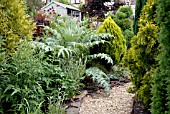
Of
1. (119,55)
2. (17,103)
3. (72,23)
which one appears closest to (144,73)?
(17,103)

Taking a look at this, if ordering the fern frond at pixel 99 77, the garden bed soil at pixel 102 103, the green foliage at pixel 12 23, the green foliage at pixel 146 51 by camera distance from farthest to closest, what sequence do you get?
the fern frond at pixel 99 77 < the green foliage at pixel 12 23 < the garden bed soil at pixel 102 103 < the green foliage at pixel 146 51

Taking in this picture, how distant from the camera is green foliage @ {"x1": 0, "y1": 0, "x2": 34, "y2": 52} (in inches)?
143

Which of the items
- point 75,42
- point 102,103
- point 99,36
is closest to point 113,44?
point 99,36

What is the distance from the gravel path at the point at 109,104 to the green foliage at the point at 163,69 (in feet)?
3.60

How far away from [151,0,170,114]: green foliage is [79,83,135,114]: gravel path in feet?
3.60

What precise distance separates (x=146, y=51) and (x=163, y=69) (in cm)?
91

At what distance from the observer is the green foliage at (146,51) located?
286 cm

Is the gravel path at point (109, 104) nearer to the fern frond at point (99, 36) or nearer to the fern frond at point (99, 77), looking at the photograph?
the fern frond at point (99, 77)

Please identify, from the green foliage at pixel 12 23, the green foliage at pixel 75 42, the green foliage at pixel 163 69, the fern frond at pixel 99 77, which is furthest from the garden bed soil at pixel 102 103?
the green foliage at pixel 12 23

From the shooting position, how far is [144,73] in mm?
3129

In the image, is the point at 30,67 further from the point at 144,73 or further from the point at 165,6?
the point at 165,6

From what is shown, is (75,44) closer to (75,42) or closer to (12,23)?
(75,42)

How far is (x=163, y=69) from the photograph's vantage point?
203 cm

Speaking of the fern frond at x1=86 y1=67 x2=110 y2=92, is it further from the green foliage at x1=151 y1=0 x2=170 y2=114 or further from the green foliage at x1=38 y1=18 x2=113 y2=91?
the green foliage at x1=151 y1=0 x2=170 y2=114
